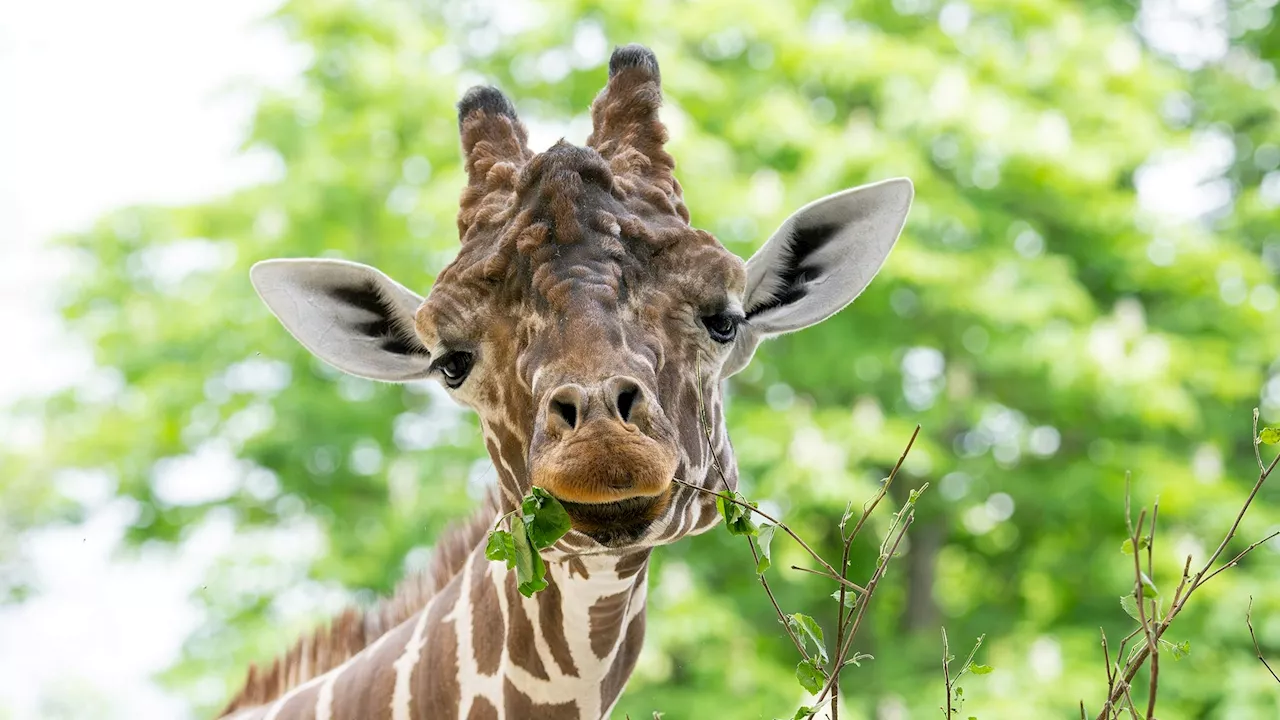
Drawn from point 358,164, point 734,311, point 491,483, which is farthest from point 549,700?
point 358,164

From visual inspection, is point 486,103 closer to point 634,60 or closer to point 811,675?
point 634,60

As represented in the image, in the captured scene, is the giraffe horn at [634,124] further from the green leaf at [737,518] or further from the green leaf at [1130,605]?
the green leaf at [1130,605]

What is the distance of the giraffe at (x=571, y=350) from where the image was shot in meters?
2.49

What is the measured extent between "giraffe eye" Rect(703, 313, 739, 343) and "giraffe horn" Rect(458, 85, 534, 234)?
0.58 m

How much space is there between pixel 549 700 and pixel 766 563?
0.86m

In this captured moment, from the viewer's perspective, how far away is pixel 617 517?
245 centimetres

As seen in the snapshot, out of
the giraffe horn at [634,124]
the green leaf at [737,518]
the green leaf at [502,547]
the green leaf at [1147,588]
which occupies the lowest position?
the green leaf at [1147,588]

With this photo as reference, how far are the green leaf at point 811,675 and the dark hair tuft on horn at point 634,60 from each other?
154cm

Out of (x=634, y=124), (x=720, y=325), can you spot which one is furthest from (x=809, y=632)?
(x=634, y=124)

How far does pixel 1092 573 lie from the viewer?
1213 cm

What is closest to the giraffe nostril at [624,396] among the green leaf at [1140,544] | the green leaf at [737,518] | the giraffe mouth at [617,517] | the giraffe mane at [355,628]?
the giraffe mouth at [617,517]

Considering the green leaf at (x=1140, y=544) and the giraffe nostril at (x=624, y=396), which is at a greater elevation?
the giraffe nostril at (x=624, y=396)

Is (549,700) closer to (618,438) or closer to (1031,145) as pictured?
(618,438)

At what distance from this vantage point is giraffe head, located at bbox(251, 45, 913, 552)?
244 centimetres
